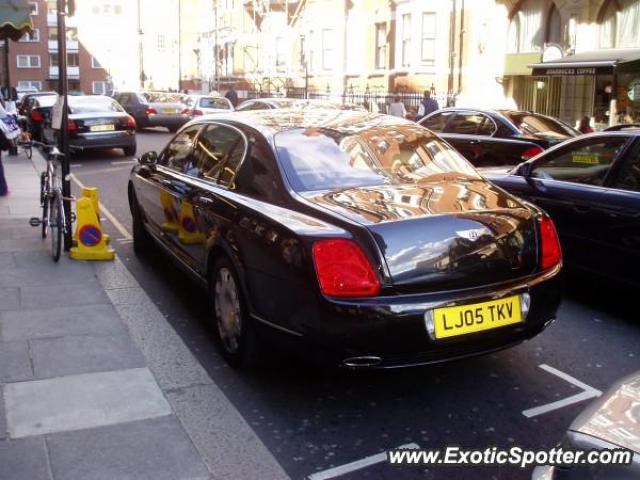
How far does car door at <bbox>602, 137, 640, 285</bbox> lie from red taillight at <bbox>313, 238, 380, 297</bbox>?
2619mm

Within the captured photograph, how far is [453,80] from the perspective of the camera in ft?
93.1

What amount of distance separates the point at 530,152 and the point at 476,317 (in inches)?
318

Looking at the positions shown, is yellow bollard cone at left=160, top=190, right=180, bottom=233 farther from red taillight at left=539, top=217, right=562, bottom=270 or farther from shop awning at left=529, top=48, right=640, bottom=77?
shop awning at left=529, top=48, right=640, bottom=77

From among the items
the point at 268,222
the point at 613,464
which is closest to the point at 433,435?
the point at 268,222

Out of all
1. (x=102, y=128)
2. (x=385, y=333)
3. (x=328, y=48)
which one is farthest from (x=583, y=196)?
(x=328, y=48)

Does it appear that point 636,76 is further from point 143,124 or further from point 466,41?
point 143,124

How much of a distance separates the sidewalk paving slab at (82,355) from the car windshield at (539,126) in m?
8.46

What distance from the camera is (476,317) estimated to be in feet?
13.1

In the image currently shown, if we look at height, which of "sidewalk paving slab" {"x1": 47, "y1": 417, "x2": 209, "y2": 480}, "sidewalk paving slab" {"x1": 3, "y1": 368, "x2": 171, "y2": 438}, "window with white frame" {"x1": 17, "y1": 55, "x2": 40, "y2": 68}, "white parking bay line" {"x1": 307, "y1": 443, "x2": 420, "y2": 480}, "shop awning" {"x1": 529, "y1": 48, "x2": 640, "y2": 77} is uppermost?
"window with white frame" {"x1": 17, "y1": 55, "x2": 40, "y2": 68}

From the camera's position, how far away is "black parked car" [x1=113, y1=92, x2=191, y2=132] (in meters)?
27.5

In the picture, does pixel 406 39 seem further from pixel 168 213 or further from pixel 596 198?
pixel 168 213

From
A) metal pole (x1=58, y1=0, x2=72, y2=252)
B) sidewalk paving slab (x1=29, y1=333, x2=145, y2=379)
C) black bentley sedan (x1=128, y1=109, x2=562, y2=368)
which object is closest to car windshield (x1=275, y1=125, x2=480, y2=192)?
black bentley sedan (x1=128, y1=109, x2=562, y2=368)

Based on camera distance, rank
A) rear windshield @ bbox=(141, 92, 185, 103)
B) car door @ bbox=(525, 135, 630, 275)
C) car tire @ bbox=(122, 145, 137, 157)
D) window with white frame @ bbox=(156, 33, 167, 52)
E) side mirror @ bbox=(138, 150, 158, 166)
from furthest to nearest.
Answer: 1. window with white frame @ bbox=(156, 33, 167, 52)
2. rear windshield @ bbox=(141, 92, 185, 103)
3. car tire @ bbox=(122, 145, 137, 157)
4. side mirror @ bbox=(138, 150, 158, 166)
5. car door @ bbox=(525, 135, 630, 275)

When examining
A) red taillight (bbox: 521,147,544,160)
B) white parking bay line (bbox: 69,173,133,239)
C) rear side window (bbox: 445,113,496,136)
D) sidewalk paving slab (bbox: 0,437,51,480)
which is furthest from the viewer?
rear side window (bbox: 445,113,496,136)
